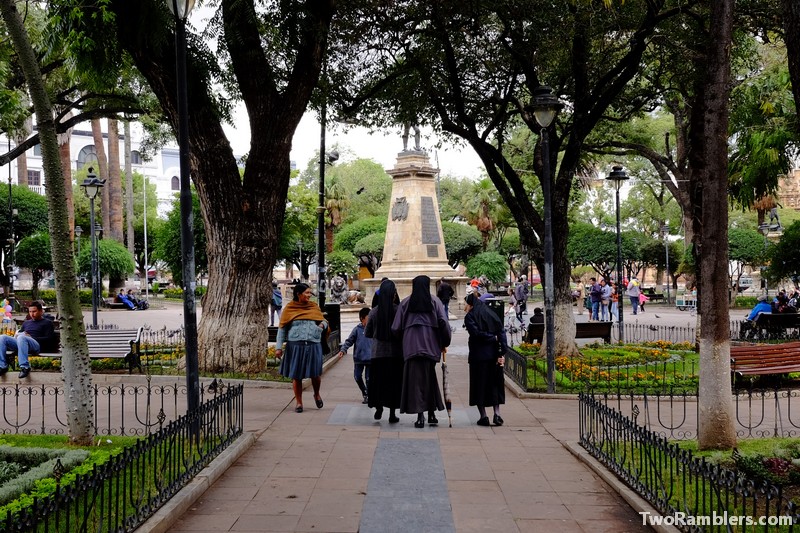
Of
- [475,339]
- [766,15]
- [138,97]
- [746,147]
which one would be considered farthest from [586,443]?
[138,97]

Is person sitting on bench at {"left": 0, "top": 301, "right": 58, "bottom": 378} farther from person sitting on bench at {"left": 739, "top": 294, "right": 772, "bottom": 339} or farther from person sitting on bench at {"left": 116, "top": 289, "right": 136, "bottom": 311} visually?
person sitting on bench at {"left": 116, "top": 289, "right": 136, "bottom": 311}

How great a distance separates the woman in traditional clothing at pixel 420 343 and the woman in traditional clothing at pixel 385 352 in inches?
9.0

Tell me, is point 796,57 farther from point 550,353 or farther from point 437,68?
point 437,68

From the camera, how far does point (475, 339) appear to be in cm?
963

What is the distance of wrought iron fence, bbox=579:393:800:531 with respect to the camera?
15.1ft

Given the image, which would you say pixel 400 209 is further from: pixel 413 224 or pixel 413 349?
pixel 413 349

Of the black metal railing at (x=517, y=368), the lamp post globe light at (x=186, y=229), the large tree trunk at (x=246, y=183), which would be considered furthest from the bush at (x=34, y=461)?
the black metal railing at (x=517, y=368)

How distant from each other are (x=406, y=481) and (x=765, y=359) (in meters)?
7.80

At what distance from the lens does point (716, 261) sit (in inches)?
281

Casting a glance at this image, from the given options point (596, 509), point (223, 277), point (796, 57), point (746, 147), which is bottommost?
point (596, 509)

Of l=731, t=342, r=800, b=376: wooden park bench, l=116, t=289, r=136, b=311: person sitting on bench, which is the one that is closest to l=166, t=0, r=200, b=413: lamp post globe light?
l=731, t=342, r=800, b=376: wooden park bench

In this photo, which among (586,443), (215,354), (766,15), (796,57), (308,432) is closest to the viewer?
(796,57)

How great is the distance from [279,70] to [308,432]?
9613mm

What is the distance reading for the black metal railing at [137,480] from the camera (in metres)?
4.30
